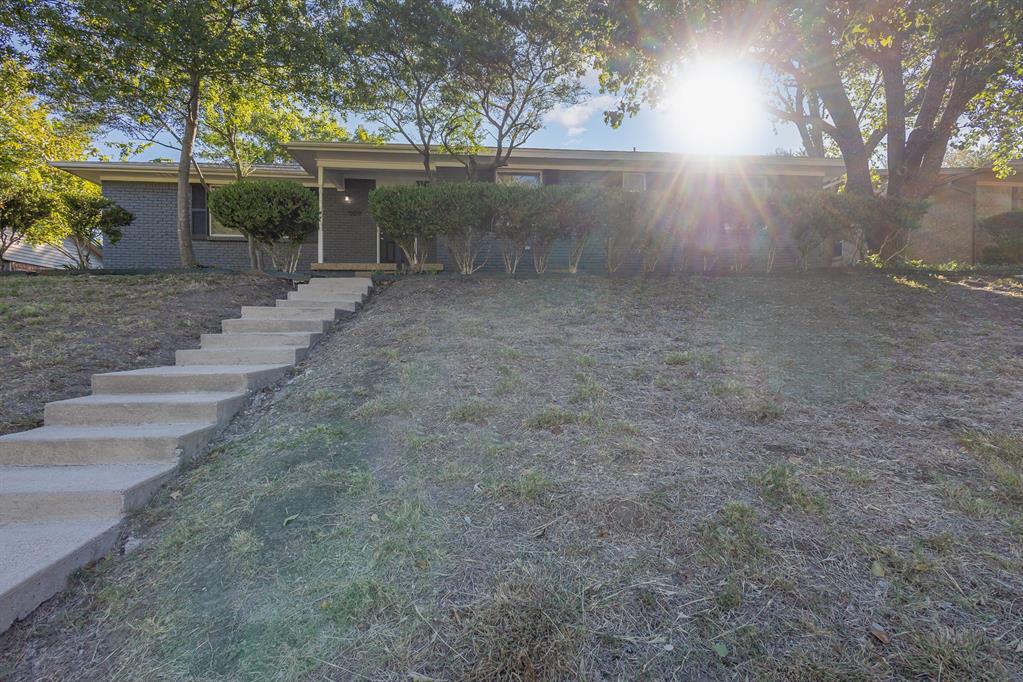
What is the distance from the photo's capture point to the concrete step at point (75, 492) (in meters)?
2.84

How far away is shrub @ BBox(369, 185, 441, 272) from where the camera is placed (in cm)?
749

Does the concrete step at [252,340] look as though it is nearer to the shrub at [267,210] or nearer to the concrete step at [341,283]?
the concrete step at [341,283]

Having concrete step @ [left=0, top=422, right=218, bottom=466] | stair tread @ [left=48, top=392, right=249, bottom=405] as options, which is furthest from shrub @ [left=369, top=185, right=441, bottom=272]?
concrete step @ [left=0, top=422, right=218, bottom=466]

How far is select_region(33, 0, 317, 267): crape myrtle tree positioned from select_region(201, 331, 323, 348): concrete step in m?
4.87

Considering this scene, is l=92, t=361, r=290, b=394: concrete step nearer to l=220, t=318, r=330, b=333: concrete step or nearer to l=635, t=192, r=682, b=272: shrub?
l=220, t=318, r=330, b=333: concrete step

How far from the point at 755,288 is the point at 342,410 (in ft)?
18.2

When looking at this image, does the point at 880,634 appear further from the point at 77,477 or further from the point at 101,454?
the point at 101,454

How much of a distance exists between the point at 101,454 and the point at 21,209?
9.30m

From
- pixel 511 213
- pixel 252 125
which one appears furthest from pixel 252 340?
pixel 252 125

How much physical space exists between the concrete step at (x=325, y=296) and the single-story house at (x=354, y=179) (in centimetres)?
419

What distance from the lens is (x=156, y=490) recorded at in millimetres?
3066

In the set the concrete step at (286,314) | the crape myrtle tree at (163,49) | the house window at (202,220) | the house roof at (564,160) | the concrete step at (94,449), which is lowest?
the concrete step at (94,449)

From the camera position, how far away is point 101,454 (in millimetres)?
3348

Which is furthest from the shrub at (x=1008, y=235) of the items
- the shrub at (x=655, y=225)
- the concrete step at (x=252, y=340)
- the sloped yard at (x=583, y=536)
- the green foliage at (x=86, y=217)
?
the green foliage at (x=86, y=217)
